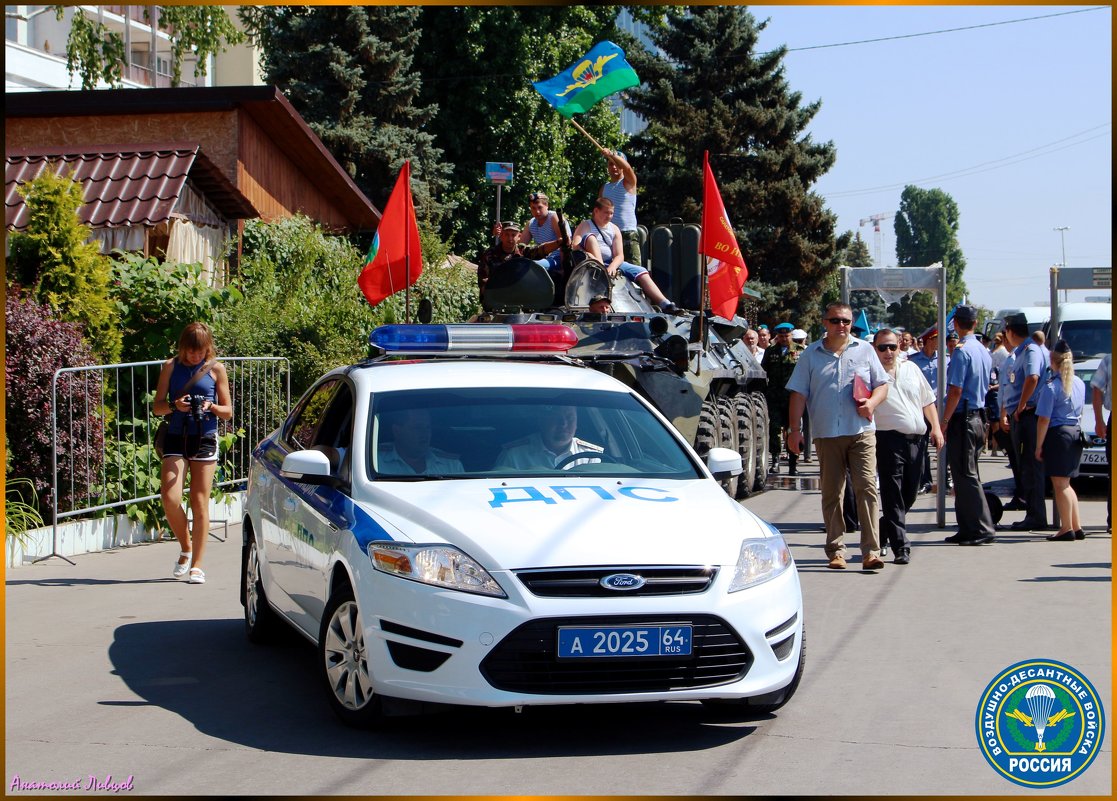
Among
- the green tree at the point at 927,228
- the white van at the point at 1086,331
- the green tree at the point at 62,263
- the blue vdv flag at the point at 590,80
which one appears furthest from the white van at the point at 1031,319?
the green tree at the point at 927,228

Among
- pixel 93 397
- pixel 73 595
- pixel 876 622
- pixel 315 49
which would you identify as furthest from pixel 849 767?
pixel 315 49

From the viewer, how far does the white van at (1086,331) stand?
19.1 meters

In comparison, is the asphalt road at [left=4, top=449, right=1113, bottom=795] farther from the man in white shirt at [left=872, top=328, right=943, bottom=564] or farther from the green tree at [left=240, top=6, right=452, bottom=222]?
the green tree at [left=240, top=6, right=452, bottom=222]

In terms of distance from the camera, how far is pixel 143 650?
25.1 feet

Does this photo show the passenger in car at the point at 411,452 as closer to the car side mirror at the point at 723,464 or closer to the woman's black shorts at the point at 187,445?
Answer: the car side mirror at the point at 723,464

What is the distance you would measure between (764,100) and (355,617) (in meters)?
45.4

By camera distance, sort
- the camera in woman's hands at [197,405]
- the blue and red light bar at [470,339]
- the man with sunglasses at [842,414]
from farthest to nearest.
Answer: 1. the man with sunglasses at [842,414]
2. the camera in woman's hands at [197,405]
3. the blue and red light bar at [470,339]

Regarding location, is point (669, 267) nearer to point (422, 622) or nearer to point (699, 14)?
point (422, 622)

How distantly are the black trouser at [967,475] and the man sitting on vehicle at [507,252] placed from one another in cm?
452

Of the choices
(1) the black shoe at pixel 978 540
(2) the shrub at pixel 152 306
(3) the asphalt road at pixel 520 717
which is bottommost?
(1) the black shoe at pixel 978 540

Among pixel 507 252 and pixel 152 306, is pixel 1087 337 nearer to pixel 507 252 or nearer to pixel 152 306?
pixel 507 252

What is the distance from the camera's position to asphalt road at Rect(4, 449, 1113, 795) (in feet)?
17.1

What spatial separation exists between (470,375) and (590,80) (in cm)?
1102

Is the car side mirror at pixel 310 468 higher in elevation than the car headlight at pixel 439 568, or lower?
higher
